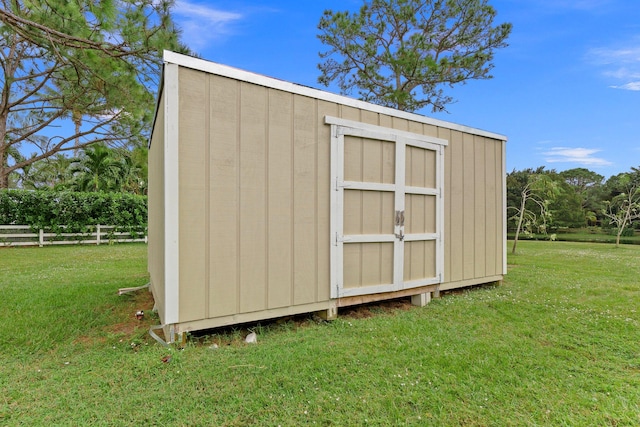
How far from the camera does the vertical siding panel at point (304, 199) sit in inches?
107

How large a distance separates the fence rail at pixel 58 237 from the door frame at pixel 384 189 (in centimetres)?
1043

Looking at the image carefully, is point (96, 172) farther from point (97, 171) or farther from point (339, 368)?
point (339, 368)

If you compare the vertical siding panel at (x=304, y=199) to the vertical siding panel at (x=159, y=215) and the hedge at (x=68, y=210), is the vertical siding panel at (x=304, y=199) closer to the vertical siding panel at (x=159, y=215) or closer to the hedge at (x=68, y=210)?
the vertical siding panel at (x=159, y=215)

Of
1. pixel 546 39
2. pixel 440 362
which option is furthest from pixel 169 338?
pixel 546 39

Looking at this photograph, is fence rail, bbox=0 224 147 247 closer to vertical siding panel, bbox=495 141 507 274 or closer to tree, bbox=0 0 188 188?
tree, bbox=0 0 188 188

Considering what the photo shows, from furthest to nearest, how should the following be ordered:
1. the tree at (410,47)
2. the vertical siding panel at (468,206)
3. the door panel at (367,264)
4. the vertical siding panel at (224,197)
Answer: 1. the tree at (410,47)
2. the vertical siding panel at (468,206)
3. the door panel at (367,264)
4. the vertical siding panel at (224,197)

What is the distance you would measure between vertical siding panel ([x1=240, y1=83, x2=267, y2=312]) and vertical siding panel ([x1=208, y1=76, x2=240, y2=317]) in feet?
0.18

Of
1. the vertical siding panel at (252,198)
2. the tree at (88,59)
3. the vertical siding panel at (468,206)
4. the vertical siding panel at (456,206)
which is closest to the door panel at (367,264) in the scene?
the vertical siding panel at (252,198)

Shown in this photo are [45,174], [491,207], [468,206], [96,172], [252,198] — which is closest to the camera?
[252,198]

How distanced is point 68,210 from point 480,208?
1163 centimetres

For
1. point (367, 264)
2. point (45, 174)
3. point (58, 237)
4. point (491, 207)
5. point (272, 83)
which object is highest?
point (45, 174)

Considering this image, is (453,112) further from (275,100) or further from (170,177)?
(170,177)

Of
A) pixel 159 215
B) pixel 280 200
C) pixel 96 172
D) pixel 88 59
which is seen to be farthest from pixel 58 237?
pixel 280 200

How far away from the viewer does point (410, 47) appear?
1016cm
